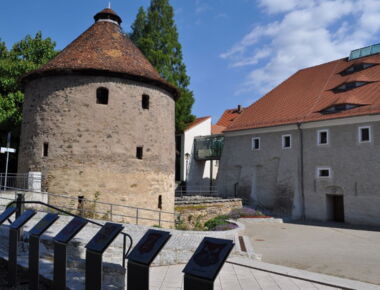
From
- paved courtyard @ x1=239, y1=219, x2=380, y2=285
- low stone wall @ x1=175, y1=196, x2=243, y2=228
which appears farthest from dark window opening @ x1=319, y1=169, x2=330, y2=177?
low stone wall @ x1=175, y1=196, x2=243, y2=228

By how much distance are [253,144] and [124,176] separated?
1361 centimetres

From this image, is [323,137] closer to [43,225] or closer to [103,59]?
[103,59]

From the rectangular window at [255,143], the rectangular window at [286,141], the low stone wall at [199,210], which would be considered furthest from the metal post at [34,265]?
the rectangular window at [255,143]

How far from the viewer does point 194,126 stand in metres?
33.0

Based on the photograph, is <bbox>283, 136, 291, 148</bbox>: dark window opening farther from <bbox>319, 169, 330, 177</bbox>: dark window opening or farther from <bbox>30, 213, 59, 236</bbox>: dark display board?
<bbox>30, 213, 59, 236</bbox>: dark display board

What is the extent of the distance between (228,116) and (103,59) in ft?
90.7

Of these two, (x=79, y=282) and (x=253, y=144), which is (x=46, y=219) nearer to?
(x=79, y=282)

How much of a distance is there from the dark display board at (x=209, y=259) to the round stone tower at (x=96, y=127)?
11.8 meters

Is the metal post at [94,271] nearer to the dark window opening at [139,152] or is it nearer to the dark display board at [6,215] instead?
the dark display board at [6,215]

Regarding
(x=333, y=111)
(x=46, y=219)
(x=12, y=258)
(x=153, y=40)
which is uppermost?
(x=153, y=40)

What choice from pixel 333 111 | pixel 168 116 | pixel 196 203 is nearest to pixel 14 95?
pixel 168 116

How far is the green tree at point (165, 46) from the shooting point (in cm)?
2675

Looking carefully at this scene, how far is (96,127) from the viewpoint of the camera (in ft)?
49.1

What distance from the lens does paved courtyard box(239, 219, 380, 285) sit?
9836 mm
